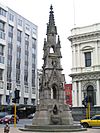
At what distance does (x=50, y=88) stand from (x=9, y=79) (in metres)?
42.6

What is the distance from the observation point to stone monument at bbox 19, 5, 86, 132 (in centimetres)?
2547

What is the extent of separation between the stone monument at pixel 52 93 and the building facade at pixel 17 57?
3733 cm

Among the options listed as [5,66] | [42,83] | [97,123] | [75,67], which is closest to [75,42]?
[75,67]

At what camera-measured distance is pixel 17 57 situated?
72812mm

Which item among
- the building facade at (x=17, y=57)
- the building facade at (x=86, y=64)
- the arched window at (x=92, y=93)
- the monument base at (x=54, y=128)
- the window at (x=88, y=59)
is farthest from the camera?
the building facade at (x=17, y=57)

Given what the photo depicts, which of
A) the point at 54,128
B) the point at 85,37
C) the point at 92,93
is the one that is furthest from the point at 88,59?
the point at 54,128

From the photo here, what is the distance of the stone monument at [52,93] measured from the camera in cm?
2547

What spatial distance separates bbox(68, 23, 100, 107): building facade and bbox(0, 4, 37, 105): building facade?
17.4 metres

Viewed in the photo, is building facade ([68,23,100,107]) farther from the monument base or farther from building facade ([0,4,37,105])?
the monument base

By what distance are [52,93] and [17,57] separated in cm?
4657

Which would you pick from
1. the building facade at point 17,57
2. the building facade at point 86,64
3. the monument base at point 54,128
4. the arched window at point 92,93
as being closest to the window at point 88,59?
the building facade at point 86,64

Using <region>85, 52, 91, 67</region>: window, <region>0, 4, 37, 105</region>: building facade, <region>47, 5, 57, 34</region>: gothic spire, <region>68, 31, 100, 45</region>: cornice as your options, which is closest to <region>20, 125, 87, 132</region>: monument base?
<region>47, 5, 57, 34</region>: gothic spire

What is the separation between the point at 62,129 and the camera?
23.5m

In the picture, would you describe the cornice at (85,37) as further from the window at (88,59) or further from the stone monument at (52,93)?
the stone monument at (52,93)
